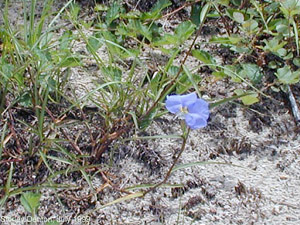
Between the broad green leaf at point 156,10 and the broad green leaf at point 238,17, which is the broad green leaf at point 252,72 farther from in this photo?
the broad green leaf at point 156,10

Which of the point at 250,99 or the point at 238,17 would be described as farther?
the point at 238,17

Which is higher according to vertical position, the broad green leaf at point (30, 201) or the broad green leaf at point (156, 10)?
the broad green leaf at point (156, 10)

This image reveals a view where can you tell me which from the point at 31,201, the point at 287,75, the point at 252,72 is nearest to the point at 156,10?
the point at 252,72

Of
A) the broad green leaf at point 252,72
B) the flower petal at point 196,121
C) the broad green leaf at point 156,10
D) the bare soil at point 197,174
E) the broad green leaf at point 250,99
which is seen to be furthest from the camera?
the broad green leaf at point 156,10

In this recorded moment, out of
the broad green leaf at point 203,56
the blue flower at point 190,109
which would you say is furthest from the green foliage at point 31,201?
the broad green leaf at point 203,56

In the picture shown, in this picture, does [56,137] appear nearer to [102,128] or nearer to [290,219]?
[102,128]

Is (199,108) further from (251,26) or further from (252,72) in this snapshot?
(251,26)
